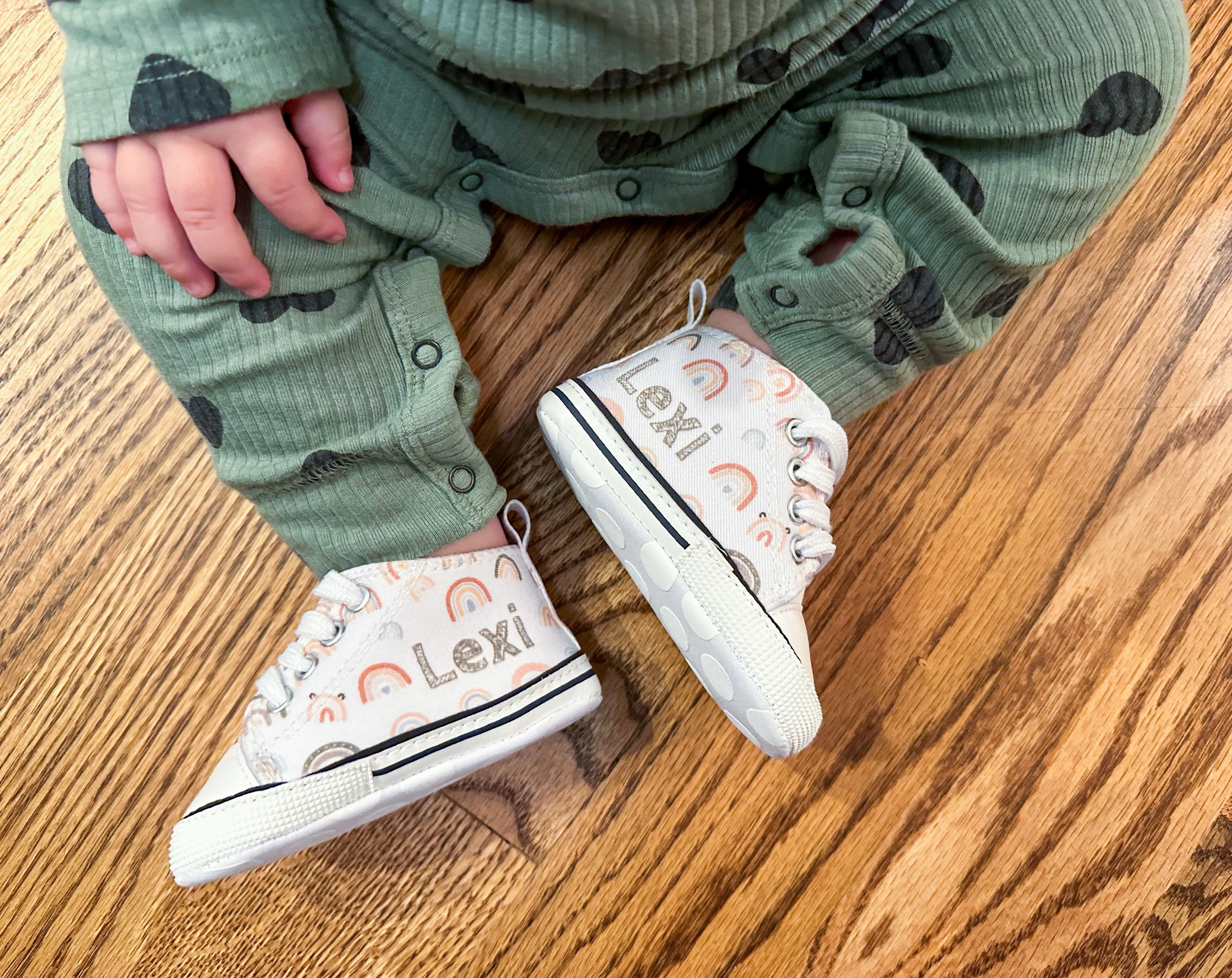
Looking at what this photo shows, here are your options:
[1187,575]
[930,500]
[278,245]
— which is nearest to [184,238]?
[278,245]

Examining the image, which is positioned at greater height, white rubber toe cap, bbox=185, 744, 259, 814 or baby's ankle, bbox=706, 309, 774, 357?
baby's ankle, bbox=706, 309, 774, 357

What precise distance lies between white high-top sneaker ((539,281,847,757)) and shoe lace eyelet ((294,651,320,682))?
192 mm

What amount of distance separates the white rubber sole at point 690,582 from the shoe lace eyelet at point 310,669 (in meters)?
0.19

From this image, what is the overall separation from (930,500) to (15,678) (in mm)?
665

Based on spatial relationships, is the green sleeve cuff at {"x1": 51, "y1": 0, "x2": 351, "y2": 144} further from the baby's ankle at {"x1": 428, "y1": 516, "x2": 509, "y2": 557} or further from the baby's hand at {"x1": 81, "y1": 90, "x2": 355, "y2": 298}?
the baby's ankle at {"x1": 428, "y1": 516, "x2": 509, "y2": 557}

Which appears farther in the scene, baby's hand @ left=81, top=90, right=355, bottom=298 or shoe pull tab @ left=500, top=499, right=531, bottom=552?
shoe pull tab @ left=500, top=499, right=531, bottom=552

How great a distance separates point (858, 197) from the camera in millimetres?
460

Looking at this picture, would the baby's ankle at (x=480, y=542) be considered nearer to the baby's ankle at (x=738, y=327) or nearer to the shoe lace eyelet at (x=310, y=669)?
the shoe lace eyelet at (x=310, y=669)

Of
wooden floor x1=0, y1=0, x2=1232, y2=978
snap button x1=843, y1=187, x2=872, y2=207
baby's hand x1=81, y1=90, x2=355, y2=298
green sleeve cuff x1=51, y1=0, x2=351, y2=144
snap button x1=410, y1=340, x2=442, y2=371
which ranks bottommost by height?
wooden floor x1=0, y1=0, x2=1232, y2=978

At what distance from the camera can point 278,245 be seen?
426 mm

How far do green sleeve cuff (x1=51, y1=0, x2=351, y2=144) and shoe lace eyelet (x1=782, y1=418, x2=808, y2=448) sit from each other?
325mm

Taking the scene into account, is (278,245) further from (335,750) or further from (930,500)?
(930,500)

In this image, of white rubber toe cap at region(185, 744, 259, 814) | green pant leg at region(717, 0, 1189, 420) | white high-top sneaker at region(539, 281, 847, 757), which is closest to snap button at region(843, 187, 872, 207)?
green pant leg at region(717, 0, 1189, 420)

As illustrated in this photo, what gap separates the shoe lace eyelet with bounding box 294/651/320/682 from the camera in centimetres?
48
